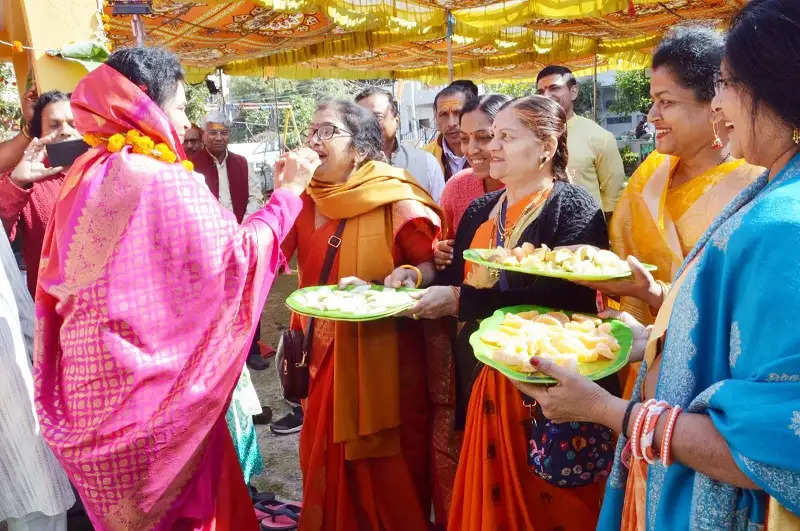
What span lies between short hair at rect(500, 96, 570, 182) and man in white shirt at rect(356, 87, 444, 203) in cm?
225

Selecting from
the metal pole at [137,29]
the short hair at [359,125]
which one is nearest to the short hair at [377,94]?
the short hair at [359,125]

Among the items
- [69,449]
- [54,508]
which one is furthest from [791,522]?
[54,508]

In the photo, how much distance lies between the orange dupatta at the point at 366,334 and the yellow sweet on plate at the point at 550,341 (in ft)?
3.19

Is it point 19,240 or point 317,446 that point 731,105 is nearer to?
point 317,446

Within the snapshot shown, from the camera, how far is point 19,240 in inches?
145

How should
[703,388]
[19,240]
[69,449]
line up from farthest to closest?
1. [19,240]
2. [69,449]
3. [703,388]

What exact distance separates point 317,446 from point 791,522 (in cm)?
213

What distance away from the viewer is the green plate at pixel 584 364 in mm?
1574

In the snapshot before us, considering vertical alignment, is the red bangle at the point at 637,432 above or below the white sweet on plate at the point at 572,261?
below

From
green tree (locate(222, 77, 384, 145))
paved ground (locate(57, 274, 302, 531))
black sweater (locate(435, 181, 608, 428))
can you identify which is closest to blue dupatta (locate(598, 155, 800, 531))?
black sweater (locate(435, 181, 608, 428))

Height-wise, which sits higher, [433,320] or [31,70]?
[31,70]

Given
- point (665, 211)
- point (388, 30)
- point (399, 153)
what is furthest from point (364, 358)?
point (388, 30)

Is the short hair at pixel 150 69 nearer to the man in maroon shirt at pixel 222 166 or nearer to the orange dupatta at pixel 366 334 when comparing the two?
the orange dupatta at pixel 366 334

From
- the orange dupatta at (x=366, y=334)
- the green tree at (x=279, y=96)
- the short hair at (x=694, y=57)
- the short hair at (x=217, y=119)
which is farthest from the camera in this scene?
the green tree at (x=279, y=96)
